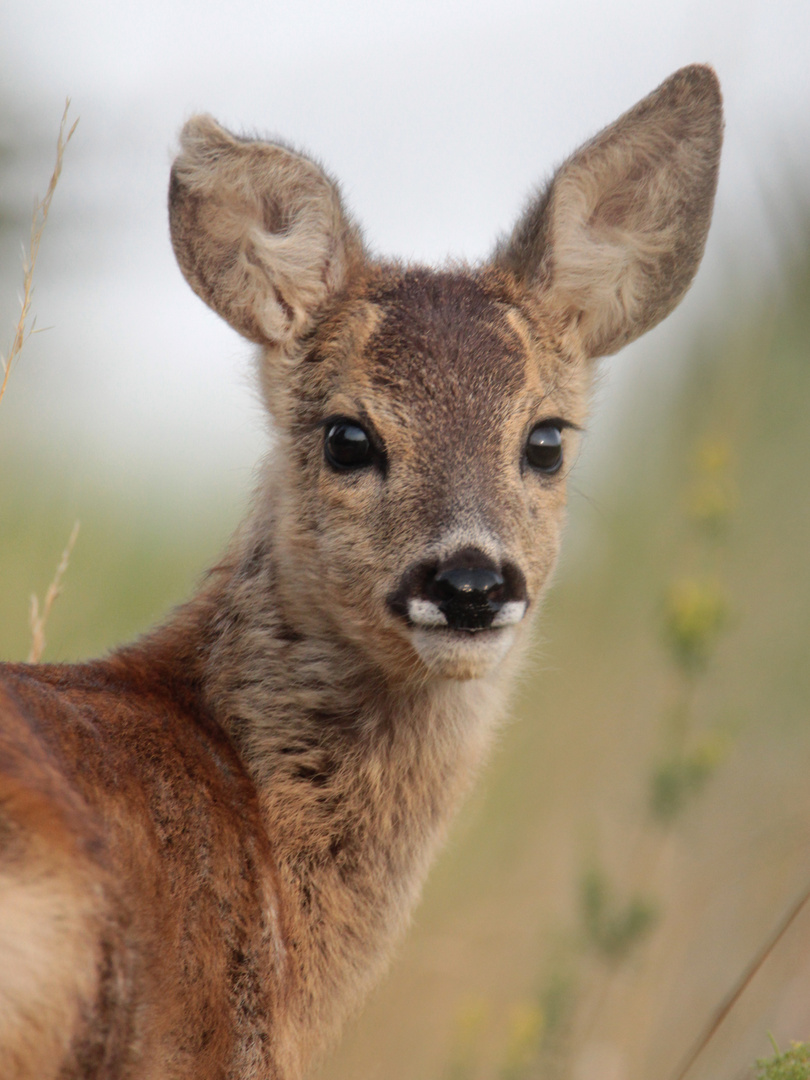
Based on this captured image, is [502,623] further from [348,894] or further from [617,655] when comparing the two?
[617,655]

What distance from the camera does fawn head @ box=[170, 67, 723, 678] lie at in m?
4.31

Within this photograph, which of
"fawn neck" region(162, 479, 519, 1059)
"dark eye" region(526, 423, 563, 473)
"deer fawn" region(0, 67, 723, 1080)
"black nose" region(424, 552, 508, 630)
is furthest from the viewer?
"dark eye" region(526, 423, 563, 473)

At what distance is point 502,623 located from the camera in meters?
4.09

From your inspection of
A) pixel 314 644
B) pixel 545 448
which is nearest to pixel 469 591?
pixel 314 644

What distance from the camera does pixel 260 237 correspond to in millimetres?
5043

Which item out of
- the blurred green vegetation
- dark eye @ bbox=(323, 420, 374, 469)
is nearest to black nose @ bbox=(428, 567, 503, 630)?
dark eye @ bbox=(323, 420, 374, 469)

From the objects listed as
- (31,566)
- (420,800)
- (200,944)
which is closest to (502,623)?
(420,800)

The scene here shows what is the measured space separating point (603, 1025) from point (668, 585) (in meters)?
1.90

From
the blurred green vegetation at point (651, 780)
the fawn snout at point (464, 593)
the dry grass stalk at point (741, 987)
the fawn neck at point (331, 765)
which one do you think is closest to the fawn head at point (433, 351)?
the fawn snout at point (464, 593)

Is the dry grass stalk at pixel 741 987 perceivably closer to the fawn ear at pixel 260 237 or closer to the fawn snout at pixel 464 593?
the fawn snout at pixel 464 593

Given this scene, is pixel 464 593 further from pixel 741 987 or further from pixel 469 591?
pixel 741 987

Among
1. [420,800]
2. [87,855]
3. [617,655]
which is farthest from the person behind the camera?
[617,655]

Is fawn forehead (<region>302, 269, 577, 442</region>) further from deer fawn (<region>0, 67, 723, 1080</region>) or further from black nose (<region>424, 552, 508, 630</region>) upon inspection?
black nose (<region>424, 552, 508, 630</region>)

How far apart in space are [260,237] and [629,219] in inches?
65.1
